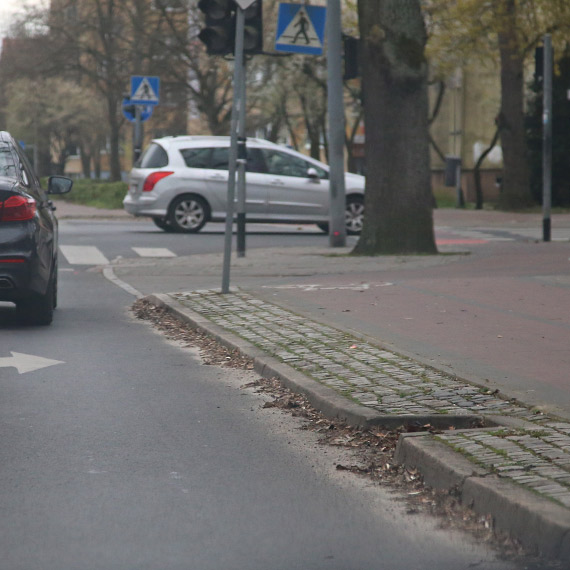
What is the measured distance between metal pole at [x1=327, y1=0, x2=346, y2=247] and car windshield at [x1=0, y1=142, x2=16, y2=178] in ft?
30.0

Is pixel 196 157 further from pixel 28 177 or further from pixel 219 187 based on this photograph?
pixel 28 177

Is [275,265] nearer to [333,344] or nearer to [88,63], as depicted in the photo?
[333,344]

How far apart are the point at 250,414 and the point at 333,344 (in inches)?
82.1

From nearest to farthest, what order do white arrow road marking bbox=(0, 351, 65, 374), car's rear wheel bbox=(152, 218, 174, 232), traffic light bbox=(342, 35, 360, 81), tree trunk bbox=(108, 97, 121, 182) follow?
white arrow road marking bbox=(0, 351, 65, 374) < traffic light bbox=(342, 35, 360, 81) < car's rear wheel bbox=(152, 218, 174, 232) < tree trunk bbox=(108, 97, 121, 182)

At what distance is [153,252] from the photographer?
19859 mm

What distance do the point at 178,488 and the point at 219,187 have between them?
19.1 m

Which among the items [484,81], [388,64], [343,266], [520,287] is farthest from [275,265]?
[484,81]

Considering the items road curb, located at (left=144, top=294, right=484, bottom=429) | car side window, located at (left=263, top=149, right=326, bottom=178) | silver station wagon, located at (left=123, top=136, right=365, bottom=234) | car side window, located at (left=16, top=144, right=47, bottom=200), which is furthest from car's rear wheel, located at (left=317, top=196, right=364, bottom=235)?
road curb, located at (left=144, top=294, right=484, bottom=429)

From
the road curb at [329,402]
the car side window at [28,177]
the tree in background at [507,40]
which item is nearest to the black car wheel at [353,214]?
the tree in background at [507,40]

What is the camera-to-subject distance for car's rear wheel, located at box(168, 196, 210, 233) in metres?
24.0

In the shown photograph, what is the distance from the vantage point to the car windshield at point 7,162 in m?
10.5

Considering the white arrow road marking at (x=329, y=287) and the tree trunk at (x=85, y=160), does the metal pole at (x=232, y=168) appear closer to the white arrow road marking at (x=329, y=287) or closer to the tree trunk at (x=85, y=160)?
the white arrow road marking at (x=329, y=287)

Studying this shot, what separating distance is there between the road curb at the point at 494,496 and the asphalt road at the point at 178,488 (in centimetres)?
17

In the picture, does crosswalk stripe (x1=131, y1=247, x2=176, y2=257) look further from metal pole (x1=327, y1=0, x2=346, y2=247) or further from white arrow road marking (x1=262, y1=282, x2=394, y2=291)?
white arrow road marking (x1=262, y1=282, x2=394, y2=291)
